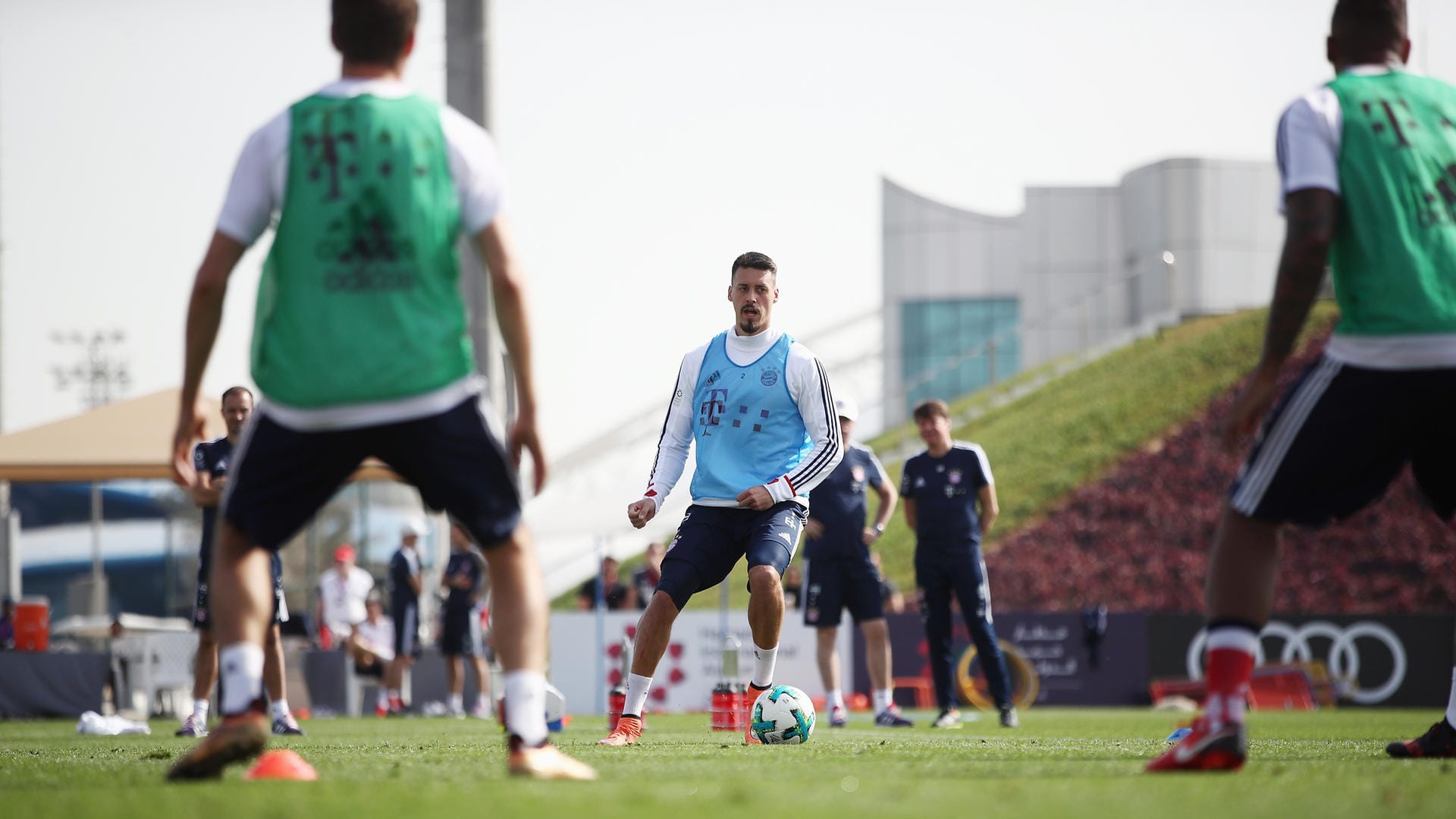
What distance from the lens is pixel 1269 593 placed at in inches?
197

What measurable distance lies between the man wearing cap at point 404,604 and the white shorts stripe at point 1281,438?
15.3 metres

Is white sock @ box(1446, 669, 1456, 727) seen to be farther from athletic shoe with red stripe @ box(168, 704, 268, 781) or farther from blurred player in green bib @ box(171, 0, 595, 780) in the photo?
athletic shoe with red stripe @ box(168, 704, 268, 781)

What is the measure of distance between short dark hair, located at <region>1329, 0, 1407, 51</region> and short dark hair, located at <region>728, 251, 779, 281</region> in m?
3.58

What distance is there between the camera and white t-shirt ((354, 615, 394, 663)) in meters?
21.2

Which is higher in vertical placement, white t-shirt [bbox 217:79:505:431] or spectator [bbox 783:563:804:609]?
white t-shirt [bbox 217:79:505:431]

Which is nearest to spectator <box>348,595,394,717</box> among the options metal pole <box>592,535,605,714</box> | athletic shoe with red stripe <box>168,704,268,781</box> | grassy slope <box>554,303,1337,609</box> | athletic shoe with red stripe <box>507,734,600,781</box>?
metal pole <box>592,535,605,714</box>

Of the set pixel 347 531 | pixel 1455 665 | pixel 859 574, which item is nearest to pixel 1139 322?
pixel 347 531

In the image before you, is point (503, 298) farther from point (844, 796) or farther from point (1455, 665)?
point (1455, 665)

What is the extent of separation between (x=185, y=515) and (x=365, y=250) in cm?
2991

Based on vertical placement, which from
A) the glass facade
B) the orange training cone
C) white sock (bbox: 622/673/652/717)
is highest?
the glass facade

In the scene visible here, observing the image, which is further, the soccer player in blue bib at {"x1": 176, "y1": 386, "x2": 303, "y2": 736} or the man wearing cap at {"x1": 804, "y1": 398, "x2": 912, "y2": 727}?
the man wearing cap at {"x1": 804, "y1": 398, "x2": 912, "y2": 727}

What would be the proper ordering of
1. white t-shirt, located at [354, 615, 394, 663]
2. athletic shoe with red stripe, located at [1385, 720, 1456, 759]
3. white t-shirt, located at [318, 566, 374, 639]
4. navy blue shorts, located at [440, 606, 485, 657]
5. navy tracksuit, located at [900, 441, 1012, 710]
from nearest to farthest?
athletic shoe with red stripe, located at [1385, 720, 1456, 759], navy tracksuit, located at [900, 441, 1012, 710], navy blue shorts, located at [440, 606, 485, 657], white t-shirt, located at [354, 615, 394, 663], white t-shirt, located at [318, 566, 374, 639]

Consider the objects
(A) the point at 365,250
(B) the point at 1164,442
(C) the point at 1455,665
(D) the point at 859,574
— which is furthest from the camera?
(B) the point at 1164,442

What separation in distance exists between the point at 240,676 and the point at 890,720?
839cm
